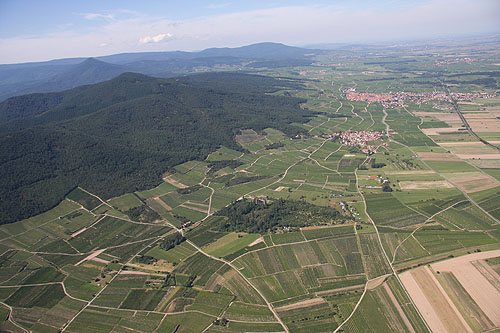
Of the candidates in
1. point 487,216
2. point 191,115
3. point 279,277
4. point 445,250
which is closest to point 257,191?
point 279,277

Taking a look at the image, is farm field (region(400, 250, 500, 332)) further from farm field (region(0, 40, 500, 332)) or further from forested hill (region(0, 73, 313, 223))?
forested hill (region(0, 73, 313, 223))

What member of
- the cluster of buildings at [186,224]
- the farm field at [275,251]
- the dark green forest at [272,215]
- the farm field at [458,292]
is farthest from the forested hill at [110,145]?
the farm field at [458,292]

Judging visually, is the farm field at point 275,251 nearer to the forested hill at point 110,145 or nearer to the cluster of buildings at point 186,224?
the cluster of buildings at point 186,224

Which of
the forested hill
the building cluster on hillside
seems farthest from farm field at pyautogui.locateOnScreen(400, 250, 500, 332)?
the forested hill

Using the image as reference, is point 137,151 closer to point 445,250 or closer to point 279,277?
point 279,277

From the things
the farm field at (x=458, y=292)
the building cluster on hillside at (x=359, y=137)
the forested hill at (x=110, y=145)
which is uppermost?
the forested hill at (x=110, y=145)

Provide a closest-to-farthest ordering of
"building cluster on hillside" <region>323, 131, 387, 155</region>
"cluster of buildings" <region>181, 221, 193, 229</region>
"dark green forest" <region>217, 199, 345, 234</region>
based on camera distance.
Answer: "dark green forest" <region>217, 199, 345, 234</region> < "cluster of buildings" <region>181, 221, 193, 229</region> < "building cluster on hillside" <region>323, 131, 387, 155</region>

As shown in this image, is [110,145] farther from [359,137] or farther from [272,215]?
[359,137]
